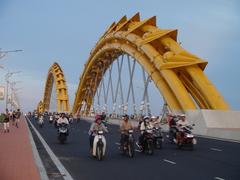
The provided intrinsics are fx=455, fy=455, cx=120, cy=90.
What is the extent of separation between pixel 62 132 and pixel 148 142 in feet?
24.7

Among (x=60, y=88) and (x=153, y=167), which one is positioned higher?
(x=60, y=88)

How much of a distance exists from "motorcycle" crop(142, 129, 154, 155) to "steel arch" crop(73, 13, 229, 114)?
75.9ft

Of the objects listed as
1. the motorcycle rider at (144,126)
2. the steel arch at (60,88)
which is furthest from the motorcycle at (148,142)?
the steel arch at (60,88)

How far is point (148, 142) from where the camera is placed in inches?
722

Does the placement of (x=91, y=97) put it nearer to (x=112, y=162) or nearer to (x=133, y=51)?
(x=133, y=51)

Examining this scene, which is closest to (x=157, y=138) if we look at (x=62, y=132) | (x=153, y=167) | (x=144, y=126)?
(x=144, y=126)

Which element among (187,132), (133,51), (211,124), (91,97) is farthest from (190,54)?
(91,97)

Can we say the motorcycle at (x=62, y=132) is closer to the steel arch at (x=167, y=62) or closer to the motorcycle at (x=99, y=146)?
the motorcycle at (x=99, y=146)

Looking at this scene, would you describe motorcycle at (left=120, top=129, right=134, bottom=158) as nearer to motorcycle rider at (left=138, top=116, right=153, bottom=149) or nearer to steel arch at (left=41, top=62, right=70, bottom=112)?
motorcycle rider at (left=138, top=116, right=153, bottom=149)

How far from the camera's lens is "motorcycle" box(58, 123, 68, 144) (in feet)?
80.0

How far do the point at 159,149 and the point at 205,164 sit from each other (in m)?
6.42

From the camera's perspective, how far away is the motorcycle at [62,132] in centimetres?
2438

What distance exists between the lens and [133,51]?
55281 millimetres

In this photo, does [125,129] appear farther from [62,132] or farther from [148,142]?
[62,132]
